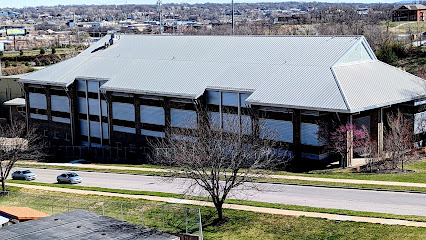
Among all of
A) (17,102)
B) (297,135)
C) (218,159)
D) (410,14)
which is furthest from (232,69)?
(410,14)

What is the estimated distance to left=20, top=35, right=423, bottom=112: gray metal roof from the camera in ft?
181

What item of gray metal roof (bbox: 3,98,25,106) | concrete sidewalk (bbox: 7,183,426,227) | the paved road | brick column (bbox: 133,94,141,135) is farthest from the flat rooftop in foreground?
gray metal roof (bbox: 3,98,25,106)

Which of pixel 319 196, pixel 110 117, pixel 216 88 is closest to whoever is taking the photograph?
pixel 319 196

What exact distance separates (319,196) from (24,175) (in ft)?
92.1

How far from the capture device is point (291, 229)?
3444 centimetres

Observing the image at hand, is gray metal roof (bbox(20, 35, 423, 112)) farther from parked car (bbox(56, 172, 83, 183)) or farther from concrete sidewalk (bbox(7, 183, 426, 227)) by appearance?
concrete sidewalk (bbox(7, 183, 426, 227))

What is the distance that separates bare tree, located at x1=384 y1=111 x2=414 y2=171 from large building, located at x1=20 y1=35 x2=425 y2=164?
53.0 inches

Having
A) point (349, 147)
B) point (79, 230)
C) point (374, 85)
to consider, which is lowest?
point (349, 147)

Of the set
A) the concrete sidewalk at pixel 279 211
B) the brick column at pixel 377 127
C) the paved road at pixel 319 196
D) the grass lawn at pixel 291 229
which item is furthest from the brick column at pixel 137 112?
the grass lawn at pixel 291 229

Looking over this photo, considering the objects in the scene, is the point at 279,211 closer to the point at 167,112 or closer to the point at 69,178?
the point at 69,178

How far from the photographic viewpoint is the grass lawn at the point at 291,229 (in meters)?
32.8

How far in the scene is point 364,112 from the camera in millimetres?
56844

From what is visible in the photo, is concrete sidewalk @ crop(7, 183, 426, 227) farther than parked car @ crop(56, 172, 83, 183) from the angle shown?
No

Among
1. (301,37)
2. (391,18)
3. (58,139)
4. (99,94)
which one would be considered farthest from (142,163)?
(391,18)
